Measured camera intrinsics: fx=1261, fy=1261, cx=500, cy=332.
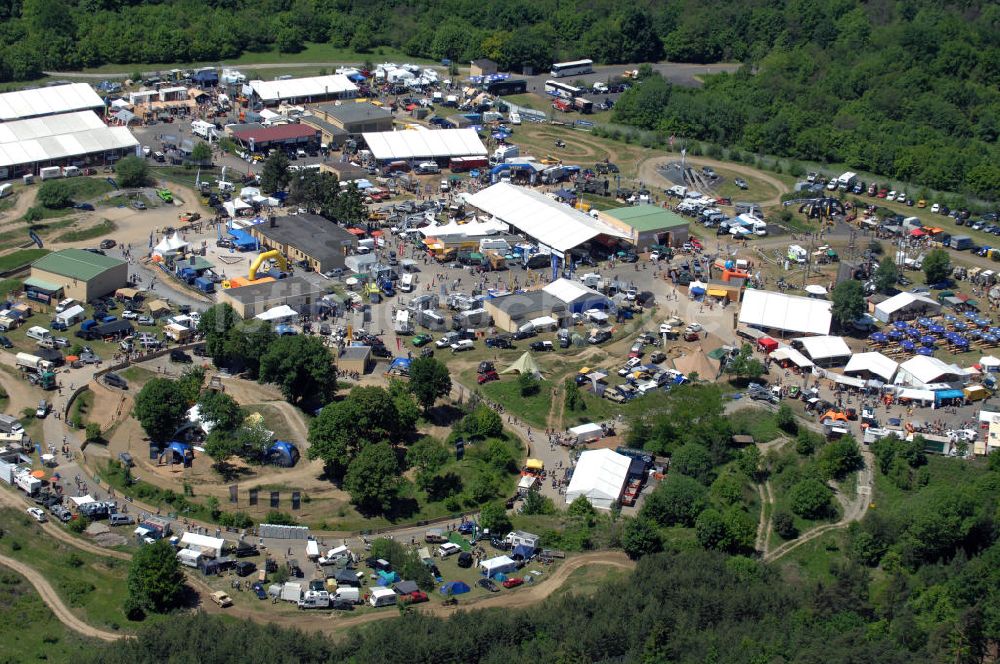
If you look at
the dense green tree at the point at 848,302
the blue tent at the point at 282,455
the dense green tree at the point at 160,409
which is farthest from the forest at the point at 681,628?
the dense green tree at the point at 848,302

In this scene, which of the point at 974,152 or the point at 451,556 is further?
the point at 974,152

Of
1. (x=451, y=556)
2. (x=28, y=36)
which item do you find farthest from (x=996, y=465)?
(x=28, y=36)

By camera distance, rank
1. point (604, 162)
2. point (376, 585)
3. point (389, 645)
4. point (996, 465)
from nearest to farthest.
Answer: point (389, 645) < point (376, 585) < point (996, 465) < point (604, 162)

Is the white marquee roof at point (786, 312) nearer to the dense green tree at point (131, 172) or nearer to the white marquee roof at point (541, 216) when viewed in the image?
the white marquee roof at point (541, 216)

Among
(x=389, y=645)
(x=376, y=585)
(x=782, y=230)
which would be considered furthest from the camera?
(x=782, y=230)

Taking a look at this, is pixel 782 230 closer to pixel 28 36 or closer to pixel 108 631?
pixel 108 631
